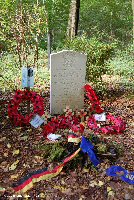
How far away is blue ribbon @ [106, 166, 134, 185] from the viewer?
3821mm

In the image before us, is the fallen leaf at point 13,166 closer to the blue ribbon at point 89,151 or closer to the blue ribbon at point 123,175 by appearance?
the blue ribbon at point 89,151

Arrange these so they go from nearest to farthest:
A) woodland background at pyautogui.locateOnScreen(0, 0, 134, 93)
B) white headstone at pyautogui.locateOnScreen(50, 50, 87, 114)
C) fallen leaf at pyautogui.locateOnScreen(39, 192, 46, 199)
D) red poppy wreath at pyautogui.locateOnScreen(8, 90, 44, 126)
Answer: fallen leaf at pyautogui.locateOnScreen(39, 192, 46, 199) → red poppy wreath at pyautogui.locateOnScreen(8, 90, 44, 126) → white headstone at pyautogui.locateOnScreen(50, 50, 87, 114) → woodland background at pyautogui.locateOnScreen(0, 0, 134, 93)

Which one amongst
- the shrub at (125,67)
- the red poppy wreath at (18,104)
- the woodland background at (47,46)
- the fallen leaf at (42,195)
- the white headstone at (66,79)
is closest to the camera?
the fallen leaf at (42,195)

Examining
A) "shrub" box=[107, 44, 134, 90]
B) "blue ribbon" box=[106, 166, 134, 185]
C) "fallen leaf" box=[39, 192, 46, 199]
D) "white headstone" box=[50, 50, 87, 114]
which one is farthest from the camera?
"shrub" box=[107, 44, 134, 90]

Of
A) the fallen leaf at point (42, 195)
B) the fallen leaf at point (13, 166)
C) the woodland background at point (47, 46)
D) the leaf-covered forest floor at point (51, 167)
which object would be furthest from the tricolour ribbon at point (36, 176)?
the woodland background at point (47, 46)

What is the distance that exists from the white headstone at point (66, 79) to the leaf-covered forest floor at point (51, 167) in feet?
3.71

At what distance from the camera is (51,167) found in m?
4.07

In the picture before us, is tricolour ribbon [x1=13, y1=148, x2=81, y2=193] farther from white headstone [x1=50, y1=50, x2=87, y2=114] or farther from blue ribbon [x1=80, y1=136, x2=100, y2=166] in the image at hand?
white headstone [x1=50, y1=50, x2=87, y2=114]

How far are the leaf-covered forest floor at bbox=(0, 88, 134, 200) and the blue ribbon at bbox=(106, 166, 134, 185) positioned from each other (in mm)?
57

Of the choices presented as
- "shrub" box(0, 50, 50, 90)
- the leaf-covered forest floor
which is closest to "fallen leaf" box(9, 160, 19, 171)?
the leaf-covered forest floor

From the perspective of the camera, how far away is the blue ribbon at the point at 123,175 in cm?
382

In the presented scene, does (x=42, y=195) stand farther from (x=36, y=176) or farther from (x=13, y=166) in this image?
(x=13, y=166)

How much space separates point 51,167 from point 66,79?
103 inches

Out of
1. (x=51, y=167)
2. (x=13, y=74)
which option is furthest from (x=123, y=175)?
(x=13, y=74)
